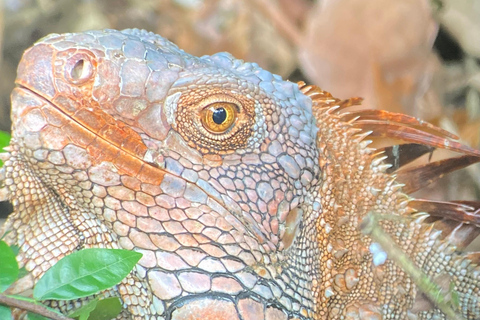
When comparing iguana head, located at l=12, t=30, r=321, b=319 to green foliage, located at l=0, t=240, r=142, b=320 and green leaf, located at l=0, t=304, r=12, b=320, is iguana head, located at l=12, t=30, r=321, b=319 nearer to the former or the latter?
green foliage, located at l=0, t=240, r=142, b=320

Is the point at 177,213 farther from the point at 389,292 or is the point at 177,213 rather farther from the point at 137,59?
the point at 389,292

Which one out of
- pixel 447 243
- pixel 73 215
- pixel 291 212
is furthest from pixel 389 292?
pixel 73 215

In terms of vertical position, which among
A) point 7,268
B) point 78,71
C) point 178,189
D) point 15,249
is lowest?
point 7,268

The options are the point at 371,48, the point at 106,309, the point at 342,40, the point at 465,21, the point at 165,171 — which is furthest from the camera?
the point at 465,21

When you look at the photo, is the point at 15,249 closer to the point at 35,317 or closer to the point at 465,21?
the point at 35,317

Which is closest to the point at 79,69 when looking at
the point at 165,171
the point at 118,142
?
the point at 118,142

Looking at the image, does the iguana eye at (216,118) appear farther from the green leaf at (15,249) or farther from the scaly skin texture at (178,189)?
the green leaf at (15,249)

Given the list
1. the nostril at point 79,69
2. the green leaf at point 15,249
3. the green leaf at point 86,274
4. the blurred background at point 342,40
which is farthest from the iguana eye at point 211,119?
the blurred background at point 342,40
